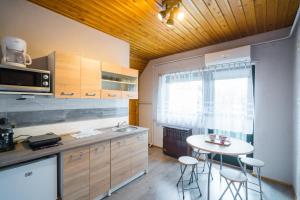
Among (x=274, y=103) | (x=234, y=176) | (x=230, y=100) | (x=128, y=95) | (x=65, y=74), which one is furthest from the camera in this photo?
(x=230, y=100)

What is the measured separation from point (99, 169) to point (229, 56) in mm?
2914

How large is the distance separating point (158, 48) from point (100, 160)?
2.64 m

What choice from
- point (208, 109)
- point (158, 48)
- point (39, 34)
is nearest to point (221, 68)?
point (208, 109)

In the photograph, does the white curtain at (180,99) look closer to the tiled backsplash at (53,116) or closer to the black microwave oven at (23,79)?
the tiled backsplash at (53,116)

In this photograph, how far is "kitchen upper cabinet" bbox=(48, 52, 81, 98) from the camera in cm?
177

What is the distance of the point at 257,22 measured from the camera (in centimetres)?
228

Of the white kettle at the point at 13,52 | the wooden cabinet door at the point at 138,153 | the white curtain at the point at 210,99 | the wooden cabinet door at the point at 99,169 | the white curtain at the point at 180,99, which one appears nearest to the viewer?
the white kettle at the point at 13,52

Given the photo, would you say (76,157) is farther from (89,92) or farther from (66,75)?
(66,75)

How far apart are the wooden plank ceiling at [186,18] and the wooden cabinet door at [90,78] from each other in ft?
2.28

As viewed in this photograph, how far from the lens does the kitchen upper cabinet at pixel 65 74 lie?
1773 millimetres

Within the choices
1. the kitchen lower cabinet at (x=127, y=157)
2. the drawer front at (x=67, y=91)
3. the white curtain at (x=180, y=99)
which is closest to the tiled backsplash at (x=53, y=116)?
the drawer front at (x=67, y=91)

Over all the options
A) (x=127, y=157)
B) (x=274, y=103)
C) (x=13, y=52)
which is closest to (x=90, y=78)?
(x=13, y=52)

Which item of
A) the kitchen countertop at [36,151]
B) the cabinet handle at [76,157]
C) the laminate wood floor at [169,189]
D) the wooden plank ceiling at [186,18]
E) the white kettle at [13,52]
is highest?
the wooden plank ceiling at [186,18]

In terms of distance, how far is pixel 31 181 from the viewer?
140 cm
